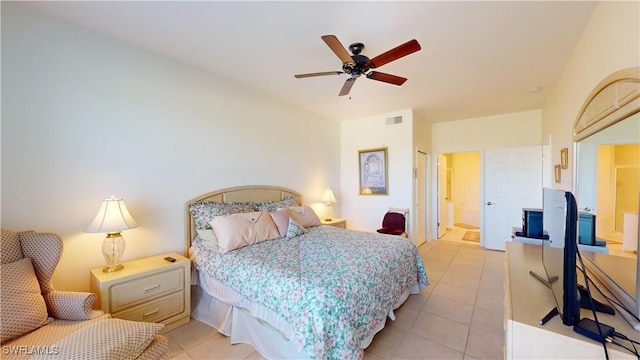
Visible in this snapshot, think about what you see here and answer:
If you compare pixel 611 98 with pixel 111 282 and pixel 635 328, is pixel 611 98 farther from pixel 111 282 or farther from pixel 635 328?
pixel 111 282

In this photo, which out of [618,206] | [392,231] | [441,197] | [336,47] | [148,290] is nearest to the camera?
[618,206]

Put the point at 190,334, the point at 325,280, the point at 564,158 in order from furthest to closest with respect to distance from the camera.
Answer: the point at 564,158 → the point at 190,334 → the point at 325,280

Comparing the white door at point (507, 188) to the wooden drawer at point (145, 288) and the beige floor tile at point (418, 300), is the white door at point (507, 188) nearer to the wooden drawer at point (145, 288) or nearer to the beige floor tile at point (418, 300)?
the beige floor tile at point (418, 300)

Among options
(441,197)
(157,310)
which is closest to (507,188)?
(441,197)

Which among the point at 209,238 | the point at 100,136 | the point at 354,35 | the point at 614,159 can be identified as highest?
the point at 354,35

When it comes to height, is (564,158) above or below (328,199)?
above

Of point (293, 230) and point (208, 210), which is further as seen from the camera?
point (293, 230)

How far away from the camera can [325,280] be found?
171 centimetres

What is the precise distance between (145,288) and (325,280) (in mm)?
1591

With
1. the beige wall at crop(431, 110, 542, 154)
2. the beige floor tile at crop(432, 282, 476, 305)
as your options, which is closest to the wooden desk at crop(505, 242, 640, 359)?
the beige floor tile at crop(432, 282, 476, 305)

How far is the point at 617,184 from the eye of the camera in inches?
47.4

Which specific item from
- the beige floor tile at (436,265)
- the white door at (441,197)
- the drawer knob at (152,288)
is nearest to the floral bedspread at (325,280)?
the drawer knob at (152,288)

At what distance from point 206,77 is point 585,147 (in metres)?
3.71

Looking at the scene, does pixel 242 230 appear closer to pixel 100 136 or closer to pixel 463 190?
pixel 100 136
